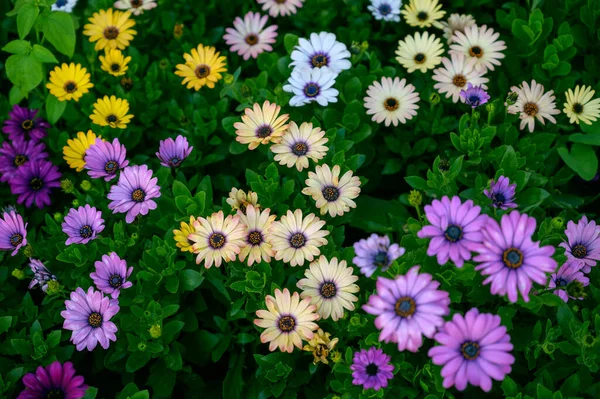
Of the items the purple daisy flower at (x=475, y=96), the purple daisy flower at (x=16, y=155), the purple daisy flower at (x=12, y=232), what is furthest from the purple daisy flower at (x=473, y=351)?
the purple daisy flower at (x=16, y=155)

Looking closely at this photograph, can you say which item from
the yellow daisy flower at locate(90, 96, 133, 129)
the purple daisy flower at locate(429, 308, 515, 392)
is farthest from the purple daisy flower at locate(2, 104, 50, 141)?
the purple daisy flower at locate(429, 308, 515, 392)

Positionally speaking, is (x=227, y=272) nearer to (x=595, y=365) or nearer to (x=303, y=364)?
Result: (x=303, y=364)

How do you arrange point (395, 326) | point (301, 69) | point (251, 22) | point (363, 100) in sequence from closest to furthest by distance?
point (395, 326) < point (301, 69) < point (363, 100) < point (251, 22)

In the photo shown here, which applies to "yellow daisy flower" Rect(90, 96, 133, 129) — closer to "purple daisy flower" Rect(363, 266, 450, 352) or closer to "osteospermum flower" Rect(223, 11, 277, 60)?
"osteospermum flower" Rect(223, 11, 277, 60)

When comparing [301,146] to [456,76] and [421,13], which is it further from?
[421,13]

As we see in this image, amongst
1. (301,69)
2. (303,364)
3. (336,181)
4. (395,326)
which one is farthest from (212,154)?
(395,326)
